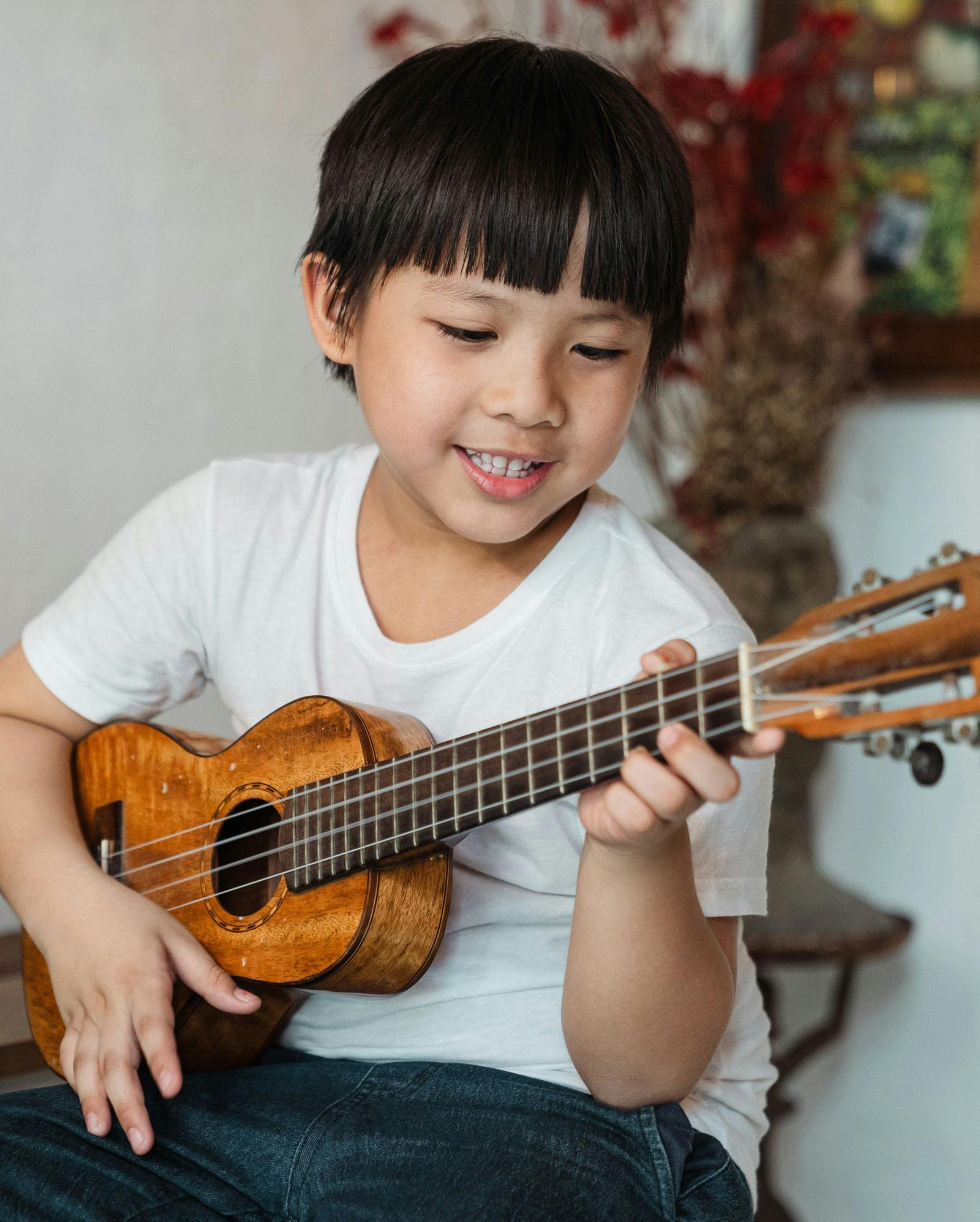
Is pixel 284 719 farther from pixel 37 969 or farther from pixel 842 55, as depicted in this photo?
pixel 842 55

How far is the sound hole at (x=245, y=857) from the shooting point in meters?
0.91

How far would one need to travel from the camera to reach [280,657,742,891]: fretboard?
2.05 feet

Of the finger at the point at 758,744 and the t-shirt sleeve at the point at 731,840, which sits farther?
the t-shirt sleeve at the point at 731,840

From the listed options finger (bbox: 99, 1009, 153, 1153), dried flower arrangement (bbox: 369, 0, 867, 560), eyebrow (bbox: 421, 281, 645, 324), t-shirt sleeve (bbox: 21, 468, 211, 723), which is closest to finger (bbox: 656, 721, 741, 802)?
eyebrow (bbox: 421, 281, 645, 324)

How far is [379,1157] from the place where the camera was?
29.5 inches

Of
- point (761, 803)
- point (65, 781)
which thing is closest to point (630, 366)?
point (761, 803)

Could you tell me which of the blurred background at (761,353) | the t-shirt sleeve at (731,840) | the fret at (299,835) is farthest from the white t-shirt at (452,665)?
the blurred background at (761,353)

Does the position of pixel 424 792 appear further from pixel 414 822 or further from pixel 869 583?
pixel 869 583

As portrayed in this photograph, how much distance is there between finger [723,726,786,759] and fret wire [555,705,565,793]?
0.09 meters

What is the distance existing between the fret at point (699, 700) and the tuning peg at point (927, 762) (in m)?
0.10

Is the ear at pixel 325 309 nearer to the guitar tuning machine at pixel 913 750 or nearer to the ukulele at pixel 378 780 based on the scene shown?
the ukulele at pixel 378 780

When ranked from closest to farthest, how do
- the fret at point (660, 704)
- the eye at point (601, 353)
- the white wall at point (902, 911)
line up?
the fret at point (660, 704) < the eye at point (601, 353) < the white wall at point (902, 911)

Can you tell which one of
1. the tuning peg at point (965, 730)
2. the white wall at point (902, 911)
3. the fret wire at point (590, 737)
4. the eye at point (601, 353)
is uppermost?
the eye at point (601, 353)

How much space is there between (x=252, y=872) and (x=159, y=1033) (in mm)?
138
